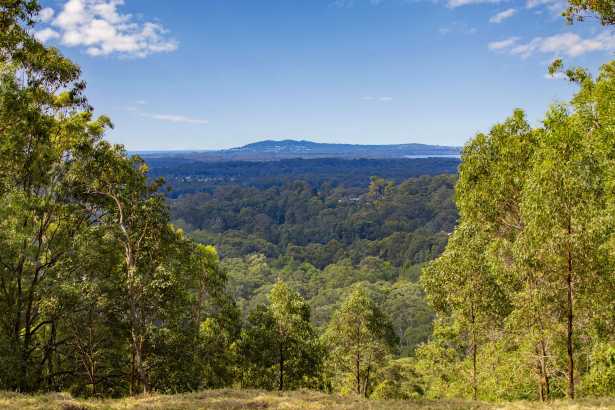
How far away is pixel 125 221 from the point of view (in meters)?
19.2

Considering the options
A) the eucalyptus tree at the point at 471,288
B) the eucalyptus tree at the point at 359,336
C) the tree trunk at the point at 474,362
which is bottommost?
the eucalyptus tree at the point at 359,336

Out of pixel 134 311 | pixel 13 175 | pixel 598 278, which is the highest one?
pixel 13 175

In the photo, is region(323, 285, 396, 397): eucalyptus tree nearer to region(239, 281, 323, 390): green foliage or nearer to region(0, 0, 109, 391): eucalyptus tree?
region(239, 281, 323, 390): green foliage

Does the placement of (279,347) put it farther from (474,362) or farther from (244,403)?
(244,403)

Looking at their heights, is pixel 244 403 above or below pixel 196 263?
below

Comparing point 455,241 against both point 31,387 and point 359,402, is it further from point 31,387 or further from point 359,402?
point 31,387

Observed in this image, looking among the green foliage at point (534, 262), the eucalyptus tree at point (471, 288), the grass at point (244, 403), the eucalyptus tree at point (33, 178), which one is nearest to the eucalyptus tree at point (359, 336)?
the green foliage at point (534, 262)

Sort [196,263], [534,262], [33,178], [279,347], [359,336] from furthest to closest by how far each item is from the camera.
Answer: [359,336] < [279,347] < [196,263] < [33,178] < [534,262]

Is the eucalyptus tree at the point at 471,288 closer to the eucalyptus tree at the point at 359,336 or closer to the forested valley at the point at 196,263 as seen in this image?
the forested valley at the point at 196,263

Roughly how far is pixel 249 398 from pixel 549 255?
1098cm

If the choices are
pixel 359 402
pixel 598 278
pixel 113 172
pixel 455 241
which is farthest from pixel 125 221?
pixel 598 278

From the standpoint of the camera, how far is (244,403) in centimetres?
1592

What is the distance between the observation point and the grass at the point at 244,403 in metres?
14.3

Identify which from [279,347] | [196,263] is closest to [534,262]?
[196,263]
